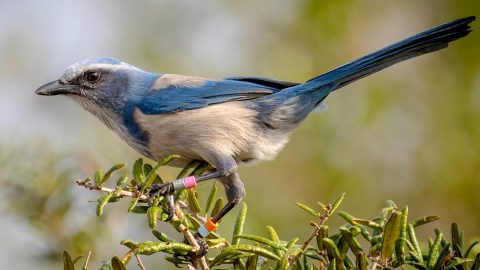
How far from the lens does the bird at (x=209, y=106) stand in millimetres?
4777

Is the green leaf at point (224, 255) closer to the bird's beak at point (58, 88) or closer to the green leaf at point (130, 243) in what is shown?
the green leaf at point (130, 243)

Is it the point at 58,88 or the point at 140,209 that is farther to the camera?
the point at 58,88

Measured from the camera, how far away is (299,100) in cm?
519

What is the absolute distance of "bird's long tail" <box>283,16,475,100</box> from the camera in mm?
4488

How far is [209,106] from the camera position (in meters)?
5.14

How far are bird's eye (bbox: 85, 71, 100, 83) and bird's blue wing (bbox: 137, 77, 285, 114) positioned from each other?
14.7 inches

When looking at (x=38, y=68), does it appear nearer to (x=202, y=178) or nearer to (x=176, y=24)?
(x=176, y=24)

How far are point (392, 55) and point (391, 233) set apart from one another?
6.19ft

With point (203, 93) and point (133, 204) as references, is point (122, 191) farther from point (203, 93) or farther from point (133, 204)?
point (203, 93)

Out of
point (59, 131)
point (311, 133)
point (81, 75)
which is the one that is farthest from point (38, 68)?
point (311, 133)

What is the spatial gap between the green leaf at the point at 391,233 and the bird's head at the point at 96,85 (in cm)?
247

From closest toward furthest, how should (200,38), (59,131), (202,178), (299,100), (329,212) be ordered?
(329,212)
(202,178)
(299,100)
(59,131)
(200,38)

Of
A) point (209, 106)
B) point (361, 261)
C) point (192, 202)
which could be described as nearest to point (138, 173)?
point (192, 202)

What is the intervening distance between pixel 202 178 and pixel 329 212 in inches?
58.4
